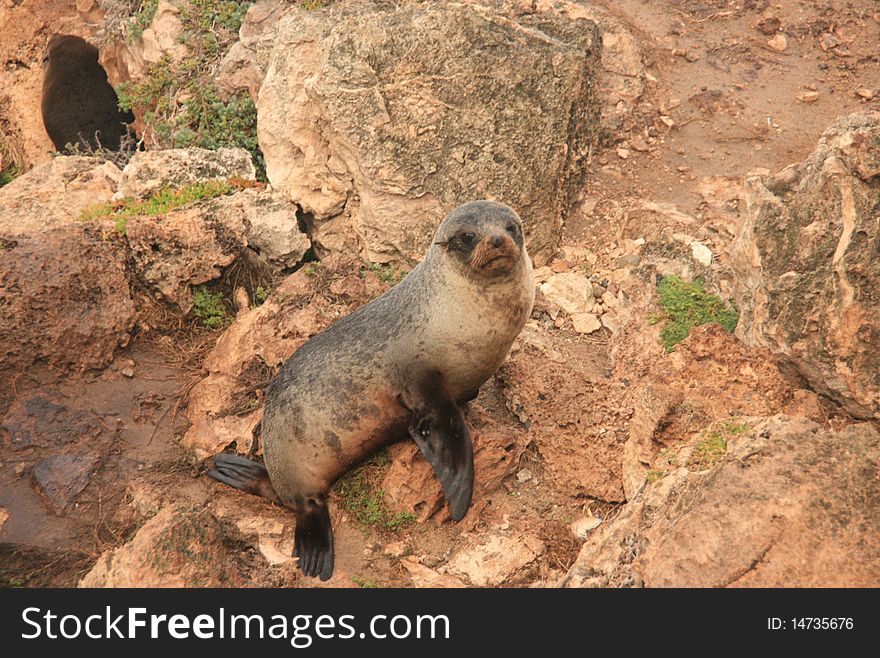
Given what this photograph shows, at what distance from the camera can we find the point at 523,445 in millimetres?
5234

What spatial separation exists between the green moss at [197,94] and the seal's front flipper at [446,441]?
490cm

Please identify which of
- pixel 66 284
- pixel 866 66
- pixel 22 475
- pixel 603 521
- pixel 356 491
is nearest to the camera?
pixel 603 521

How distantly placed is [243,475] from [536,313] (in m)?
2.58

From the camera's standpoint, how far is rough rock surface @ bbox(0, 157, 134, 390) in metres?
6.04

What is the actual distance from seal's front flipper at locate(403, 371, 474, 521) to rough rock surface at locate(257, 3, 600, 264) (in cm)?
269

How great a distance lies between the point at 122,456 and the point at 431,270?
2.70 metres

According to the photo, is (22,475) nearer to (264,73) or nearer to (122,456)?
(122,456)

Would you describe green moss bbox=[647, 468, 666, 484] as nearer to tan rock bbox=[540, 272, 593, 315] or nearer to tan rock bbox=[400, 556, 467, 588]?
tan rock bbox=[400, 556, 467, 588]

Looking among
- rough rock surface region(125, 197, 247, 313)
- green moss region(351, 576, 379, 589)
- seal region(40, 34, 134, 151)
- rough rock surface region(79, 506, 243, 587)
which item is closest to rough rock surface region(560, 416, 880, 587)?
green moss region(351, 576, 379, 589)

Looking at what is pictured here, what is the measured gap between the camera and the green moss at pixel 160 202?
692cm

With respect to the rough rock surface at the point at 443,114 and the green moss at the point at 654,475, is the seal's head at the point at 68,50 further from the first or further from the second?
the green moss at the point at 654,475

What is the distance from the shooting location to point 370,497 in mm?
5180

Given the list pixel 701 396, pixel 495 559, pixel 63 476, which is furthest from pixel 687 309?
pixel 63 476

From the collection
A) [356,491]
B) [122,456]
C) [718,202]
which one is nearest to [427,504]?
[356,491]
